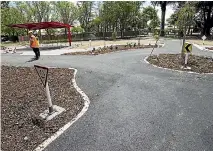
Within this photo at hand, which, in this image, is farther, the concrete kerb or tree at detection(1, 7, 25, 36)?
tree at detection(1, 7, 25, 36)

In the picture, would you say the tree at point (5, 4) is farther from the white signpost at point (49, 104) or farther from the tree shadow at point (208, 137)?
the tree shadow at point (208, 137)

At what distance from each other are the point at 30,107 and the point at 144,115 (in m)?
3.23

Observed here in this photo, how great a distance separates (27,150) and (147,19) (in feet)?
187

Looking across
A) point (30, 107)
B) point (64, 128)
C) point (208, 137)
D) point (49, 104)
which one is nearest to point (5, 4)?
point (30, 107)

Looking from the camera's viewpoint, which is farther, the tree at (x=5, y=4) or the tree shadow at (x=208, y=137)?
the tree at (x=5, y=4)

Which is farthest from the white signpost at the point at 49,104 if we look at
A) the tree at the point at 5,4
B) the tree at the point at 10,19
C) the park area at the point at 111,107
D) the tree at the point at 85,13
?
the tree at the point at 5,4

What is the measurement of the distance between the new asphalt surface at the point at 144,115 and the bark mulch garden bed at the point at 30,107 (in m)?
0.46

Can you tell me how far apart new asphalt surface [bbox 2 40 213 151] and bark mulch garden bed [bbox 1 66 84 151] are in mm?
464

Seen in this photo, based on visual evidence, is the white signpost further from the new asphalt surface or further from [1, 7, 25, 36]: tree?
[1, 7, 25, 36]: tree

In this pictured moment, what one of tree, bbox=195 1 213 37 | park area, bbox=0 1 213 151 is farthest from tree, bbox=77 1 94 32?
park area, bbox=0 1 213 151

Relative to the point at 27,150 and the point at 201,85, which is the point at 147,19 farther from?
the point at 27,150

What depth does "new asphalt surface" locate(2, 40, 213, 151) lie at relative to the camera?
184 inches

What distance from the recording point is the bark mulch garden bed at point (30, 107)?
503 centimetres

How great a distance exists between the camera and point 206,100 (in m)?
7.03
